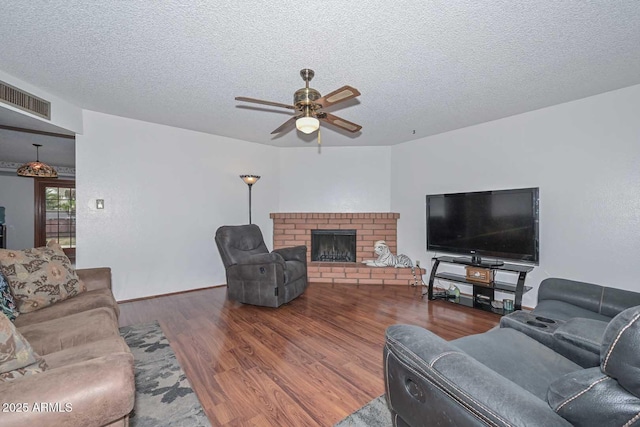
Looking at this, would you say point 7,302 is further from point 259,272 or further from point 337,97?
point 337,97

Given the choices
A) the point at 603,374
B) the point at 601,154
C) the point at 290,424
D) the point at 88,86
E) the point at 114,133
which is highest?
the point at 88,86

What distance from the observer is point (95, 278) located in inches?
94.9

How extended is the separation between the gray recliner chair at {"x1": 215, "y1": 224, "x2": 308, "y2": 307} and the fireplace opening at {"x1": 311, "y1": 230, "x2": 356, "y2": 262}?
3.76ft

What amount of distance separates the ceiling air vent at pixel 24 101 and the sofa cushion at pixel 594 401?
4.10m

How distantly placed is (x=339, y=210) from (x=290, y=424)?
3666 millimetres

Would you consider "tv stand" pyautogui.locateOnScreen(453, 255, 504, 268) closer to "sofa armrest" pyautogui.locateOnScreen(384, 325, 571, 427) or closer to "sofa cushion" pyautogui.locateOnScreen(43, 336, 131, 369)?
"sofa armrest" pyautogui.locateOnScreen(384, 325, 571, 427)

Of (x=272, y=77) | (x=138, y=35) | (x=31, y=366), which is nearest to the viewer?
(x=31, y=366)

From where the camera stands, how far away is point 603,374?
78 cm

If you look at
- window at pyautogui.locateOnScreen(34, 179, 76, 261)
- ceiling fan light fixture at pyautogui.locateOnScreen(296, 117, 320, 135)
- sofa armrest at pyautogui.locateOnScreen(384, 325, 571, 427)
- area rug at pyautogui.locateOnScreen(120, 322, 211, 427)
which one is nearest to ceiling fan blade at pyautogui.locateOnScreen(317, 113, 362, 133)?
ceiling fan light fixture at pyautogui.locateOnScreen(296, 117, 320, 135)

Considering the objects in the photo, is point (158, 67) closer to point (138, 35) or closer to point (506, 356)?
point (138, 35)

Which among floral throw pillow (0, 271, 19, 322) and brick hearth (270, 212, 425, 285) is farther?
brick hearth (270, 212, 425, 285)

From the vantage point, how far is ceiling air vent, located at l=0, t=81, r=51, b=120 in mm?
2363

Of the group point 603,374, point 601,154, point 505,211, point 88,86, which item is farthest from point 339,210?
point 603,374

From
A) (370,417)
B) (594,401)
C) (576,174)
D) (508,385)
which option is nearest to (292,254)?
(370,417)
